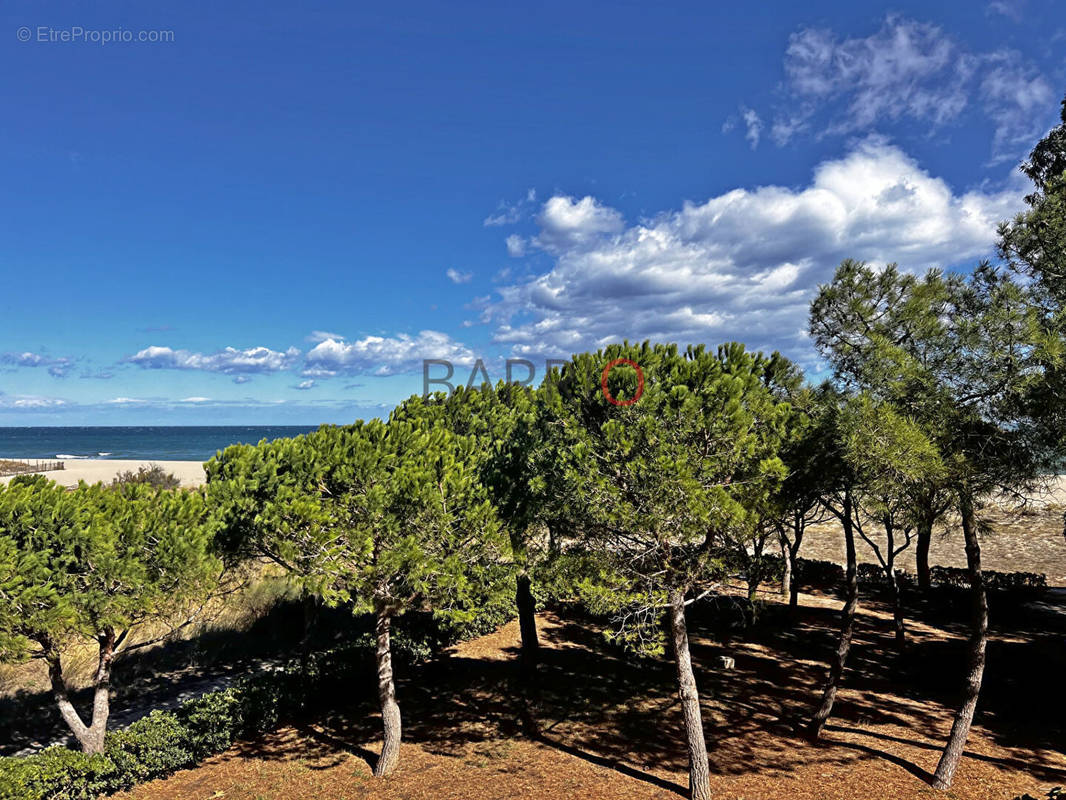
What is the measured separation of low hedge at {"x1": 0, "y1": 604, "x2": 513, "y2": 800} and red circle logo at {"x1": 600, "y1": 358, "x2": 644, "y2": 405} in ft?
15.7

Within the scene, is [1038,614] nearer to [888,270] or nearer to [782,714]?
[782,714]

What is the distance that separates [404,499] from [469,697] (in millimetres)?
8114

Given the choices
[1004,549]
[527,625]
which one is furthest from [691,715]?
[1004,549]

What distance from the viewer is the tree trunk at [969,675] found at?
9297 mm

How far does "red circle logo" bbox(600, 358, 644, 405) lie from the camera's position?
885cm

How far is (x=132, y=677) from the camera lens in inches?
665

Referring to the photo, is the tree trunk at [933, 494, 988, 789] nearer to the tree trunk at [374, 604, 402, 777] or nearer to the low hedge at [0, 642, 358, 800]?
the tree trunk at [374, 604, 402, 777]

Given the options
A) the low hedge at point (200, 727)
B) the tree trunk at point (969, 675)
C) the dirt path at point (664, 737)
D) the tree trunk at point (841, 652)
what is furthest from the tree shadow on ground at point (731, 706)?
the low hedge at point (200, 727)

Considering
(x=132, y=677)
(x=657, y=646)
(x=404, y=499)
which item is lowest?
(x=132, y=677)

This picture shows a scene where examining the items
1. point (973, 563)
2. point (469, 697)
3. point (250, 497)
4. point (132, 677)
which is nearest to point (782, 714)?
point (973, 563)

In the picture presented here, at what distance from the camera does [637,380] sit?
8930mm

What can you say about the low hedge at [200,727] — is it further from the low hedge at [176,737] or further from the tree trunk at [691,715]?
the tree trunk at [691,715]

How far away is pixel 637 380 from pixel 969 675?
771 centimetres

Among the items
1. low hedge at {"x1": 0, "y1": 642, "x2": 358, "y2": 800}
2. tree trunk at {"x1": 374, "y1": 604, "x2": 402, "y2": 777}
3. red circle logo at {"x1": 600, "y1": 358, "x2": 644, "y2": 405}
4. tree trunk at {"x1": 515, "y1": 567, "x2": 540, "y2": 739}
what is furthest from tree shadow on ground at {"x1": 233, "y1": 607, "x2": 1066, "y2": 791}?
red circle logo at {"x1": 600, "y1": 358, "x2": 644, "y2": 405}
